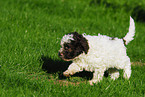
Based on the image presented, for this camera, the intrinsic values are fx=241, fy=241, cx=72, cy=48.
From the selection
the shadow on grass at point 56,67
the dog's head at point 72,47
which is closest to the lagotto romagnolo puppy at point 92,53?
the dog's head at point 72,47

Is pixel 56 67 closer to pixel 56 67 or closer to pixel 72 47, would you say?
pixel 56 67

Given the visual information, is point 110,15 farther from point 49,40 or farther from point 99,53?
point 99,53

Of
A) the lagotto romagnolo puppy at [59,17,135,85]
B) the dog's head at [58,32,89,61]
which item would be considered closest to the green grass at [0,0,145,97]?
the lagotto romagnolo puppy at [59,17,135,85]

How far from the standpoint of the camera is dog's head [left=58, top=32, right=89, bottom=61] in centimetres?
414

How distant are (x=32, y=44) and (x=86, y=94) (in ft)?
7.25

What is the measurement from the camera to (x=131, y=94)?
426 cm

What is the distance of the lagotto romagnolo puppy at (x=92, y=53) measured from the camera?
4.16 metres

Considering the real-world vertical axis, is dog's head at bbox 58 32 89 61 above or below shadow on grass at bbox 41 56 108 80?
above

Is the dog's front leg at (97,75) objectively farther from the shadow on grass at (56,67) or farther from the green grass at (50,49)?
the shadow on grass at (56,67)

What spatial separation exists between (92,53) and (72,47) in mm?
399

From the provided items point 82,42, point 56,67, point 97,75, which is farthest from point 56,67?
point 82,42

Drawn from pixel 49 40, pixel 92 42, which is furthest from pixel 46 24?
pixel 92 42

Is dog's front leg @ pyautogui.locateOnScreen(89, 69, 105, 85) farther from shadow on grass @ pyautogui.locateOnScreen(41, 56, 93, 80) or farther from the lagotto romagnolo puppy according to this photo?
shadow on grass @ pyautogui.locateOnScreen(41, 56, 93, 80)

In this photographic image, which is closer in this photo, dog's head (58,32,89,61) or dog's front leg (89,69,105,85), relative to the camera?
dog's head (58,32,89,61)
